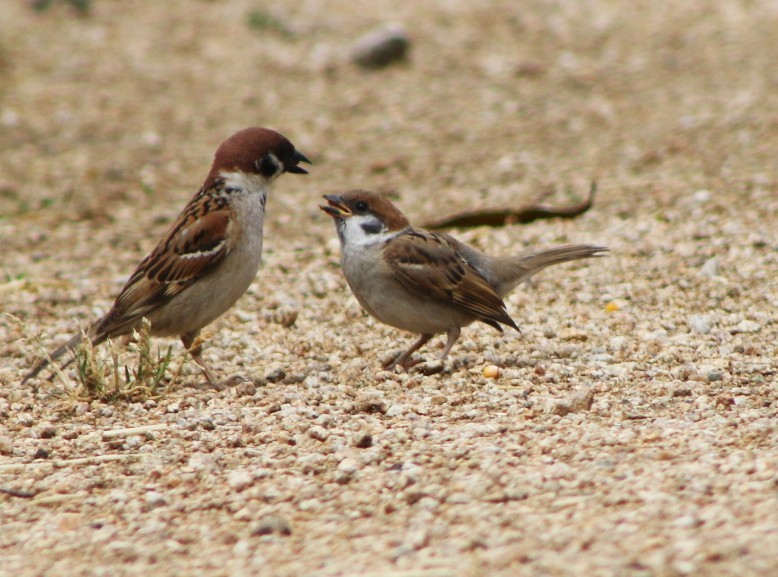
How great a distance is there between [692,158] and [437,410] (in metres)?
4.99

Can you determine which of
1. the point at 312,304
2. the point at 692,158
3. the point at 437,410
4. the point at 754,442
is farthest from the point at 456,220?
the point at 754,442

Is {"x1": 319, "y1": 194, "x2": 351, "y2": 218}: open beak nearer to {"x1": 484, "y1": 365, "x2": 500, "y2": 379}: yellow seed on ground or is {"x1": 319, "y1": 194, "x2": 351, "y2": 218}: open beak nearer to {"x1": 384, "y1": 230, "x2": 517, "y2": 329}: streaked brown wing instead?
{"x1": 384, "y1": 230, "x2": 517, "y2": 329}: streaked brown wing

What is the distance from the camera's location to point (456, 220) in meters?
7.91

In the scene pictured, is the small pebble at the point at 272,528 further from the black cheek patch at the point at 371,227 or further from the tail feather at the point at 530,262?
the tail feather at the point at 530,262

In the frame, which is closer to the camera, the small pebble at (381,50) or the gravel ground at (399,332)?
the gravel ground at (399,332)

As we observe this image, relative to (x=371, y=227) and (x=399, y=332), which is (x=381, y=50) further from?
(x=371, y=227)

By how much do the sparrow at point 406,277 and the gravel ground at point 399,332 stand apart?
217mm

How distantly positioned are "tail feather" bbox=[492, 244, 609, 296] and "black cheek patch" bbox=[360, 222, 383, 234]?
681 mm

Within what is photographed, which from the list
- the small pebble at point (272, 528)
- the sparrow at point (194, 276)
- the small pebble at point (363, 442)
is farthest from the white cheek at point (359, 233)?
the small pebble at point (272, 528)

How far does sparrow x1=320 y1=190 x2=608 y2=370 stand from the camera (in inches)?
225

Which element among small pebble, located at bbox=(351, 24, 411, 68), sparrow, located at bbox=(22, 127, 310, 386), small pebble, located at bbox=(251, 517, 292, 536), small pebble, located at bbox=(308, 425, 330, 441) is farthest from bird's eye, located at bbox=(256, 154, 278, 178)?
small pebble, located at bbox=(351, 24, 411, 68)

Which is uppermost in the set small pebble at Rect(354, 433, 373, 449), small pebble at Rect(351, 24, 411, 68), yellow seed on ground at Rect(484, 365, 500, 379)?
small pebble at Rect(351, 24, 411, 68)

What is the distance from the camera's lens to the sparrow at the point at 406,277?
225 inches

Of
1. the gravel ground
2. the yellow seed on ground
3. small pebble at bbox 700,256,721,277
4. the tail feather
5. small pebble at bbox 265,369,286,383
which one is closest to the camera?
the gravel ground
